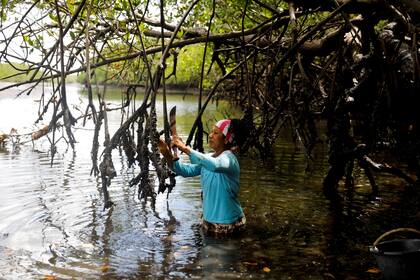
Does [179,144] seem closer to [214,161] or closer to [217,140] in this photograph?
[214,161]

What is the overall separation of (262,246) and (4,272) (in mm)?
2423

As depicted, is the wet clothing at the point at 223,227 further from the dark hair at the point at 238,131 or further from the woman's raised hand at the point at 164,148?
the woman's raised hand at the point at 164,148

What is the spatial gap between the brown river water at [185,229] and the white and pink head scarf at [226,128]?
3.54 ft

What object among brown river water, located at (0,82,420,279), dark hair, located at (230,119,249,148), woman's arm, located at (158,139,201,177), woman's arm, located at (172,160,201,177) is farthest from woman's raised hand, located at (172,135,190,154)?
brown river water, located at (0,82,420,279)

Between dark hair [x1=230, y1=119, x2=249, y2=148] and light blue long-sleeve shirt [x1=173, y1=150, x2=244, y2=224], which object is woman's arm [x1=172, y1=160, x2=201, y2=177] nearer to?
light blue long-sleeve shirt [x1=173, y1=150, x2=244, y2=224]

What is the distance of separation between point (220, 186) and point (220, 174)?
12cm

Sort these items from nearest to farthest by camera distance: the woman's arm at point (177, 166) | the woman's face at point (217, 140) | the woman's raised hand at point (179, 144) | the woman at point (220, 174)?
the woman's raised hand at point (179, 144), the woman's arm at point (177, 166), the woman at point (220, 174), the woman's face at point (217, 140)

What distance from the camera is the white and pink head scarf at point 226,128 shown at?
16.7 ft

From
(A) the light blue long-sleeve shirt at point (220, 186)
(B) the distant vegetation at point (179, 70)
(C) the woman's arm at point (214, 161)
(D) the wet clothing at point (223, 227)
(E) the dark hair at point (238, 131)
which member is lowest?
(D) the wet clothing at point (223, 227)

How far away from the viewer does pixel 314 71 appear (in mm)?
8125

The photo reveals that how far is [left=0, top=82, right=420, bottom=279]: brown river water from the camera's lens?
4.65 m

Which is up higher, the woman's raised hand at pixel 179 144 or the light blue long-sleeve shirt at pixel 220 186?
the woman's raised hand at pixel 179 144

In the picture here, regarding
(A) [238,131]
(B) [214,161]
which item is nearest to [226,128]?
(A) [238,131]

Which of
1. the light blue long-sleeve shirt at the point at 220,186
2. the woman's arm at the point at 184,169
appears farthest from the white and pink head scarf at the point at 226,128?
the woman's arm at the point at 184,169
